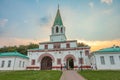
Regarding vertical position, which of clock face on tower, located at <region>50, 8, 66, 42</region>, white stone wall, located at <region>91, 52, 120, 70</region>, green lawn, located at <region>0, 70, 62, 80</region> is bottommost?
green lawn, located at <region>0, 70, 62, 80</region>

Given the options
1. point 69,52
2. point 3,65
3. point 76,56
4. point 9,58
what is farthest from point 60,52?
point 3,65

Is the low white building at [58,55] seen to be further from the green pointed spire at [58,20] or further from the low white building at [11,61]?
the green pointed spire at [58,20]

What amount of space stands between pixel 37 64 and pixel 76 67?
11.7 meters

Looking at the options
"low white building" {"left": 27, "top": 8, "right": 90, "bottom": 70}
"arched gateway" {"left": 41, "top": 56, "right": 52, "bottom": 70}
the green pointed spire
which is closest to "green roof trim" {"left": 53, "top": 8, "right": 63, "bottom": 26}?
the green pointed spire

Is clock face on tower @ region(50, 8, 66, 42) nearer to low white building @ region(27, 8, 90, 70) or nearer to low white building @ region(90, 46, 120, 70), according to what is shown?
low white building @ region(27, 8, 90, 70)

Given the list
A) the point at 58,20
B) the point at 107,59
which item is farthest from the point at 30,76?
the point at 58,20

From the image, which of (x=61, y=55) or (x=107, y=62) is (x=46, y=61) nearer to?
(x=61, y=55)

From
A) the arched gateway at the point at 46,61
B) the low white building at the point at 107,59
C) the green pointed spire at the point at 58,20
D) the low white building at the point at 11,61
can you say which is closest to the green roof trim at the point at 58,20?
the green pointed spire at the point at 58,20

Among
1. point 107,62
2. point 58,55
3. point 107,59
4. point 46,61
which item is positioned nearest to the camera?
point 107,62

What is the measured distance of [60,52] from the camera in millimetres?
A: 32781

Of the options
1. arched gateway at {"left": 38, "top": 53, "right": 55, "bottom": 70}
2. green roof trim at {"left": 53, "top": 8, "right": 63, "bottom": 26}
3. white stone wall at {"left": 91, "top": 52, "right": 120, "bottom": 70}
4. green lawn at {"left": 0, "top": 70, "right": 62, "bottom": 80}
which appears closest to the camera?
green lawn at {"left": 0, "top": 70, "right": 62, "bottom": 80}

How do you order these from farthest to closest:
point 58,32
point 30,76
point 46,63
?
point 58,32
point 46,63
point 30,76

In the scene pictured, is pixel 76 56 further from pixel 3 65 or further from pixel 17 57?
pixel 3 65

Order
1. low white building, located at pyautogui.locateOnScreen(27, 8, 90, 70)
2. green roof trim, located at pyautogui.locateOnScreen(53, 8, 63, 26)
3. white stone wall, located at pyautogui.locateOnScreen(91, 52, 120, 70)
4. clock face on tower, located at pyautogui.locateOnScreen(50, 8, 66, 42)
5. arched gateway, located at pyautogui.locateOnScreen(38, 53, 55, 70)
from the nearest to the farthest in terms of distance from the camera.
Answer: white stone wall, located at pyautogui.locateOnScreen(91, 52, 120, 70), low white building, located at pyautogui.locateOnScreen(27, 8, 90, 70), arched gateway, located at pyautogui.locateOnScreen(38, 53, 55, 70), clock face on tower, located at pyautogui.locateOnScreen(50, 8, 66, 42), green roof trim, located at pyautogui.locateOnScreen(53, 8, 63, 26)
